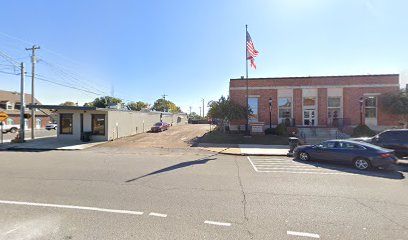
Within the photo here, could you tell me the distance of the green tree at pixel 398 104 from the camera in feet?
72.9

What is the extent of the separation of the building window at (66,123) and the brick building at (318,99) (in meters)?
17.4

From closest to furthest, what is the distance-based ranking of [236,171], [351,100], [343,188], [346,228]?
[346,228] → [343,188] → [236,171] → [351,100]

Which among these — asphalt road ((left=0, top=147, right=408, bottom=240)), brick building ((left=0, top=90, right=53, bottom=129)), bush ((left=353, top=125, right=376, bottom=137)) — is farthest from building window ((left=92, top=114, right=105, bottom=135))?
bush ((left=353, top=125, right=376, bottom=137))

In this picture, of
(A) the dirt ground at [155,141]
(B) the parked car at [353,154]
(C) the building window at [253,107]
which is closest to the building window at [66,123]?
(A) the dirt ground at [155,141]

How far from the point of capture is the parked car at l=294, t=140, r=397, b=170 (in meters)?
10.0

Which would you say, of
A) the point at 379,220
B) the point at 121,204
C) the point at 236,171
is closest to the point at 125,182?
the point at 121,204

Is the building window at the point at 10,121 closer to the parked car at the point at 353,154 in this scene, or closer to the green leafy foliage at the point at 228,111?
the green leafy foliage at the point at 228,111

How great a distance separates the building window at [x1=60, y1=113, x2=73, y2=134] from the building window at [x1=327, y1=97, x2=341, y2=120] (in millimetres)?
28142

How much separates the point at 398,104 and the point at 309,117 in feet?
26.7

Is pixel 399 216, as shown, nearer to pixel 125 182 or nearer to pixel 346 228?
pixel 346 228

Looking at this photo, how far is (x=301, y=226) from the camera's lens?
4.41m

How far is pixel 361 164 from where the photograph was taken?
1038 centimetres

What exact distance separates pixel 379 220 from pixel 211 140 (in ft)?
56.5

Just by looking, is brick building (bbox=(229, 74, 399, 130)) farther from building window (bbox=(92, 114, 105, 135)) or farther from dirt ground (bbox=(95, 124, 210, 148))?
building window (bbox=(92, 114, 105, 135))
